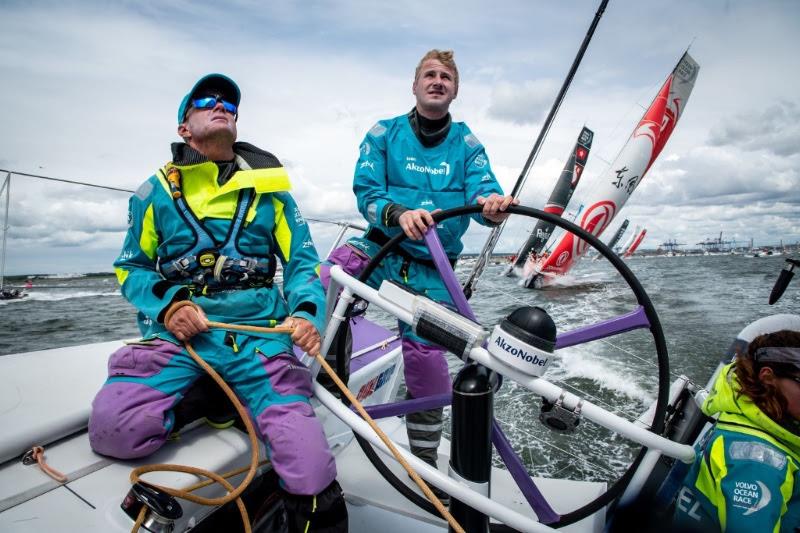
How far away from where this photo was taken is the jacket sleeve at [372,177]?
1.74 meters

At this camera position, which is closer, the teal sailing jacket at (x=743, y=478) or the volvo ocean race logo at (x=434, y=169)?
the teal sailing jacket at (x=743, y=478)

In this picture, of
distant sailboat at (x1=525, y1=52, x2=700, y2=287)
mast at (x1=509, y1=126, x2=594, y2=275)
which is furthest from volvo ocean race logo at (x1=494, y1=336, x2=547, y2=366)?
mast at (x1=509, y1=126, x2=594, y2=275)

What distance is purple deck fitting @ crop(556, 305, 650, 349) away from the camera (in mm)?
1213

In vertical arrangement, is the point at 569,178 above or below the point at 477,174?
above

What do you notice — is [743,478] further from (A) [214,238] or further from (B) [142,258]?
(B) [142,258]

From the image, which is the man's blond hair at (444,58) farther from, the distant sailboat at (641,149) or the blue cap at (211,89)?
the distant sailboat at (641,149)

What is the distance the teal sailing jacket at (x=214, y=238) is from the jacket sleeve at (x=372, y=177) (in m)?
0.33

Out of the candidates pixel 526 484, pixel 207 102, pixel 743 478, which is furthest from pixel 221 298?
pixel 743 478

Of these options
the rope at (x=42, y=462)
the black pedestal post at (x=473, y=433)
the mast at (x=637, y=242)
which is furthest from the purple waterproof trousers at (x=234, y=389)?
the mast at (x=637, y=242)

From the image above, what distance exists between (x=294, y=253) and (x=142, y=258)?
526 millimetres

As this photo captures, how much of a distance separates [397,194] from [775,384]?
1478 millimetres

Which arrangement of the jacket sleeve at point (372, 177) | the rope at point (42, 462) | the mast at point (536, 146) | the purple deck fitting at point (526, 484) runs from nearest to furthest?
1. the rope at point (42, 462)
2. the purple deck fitting at point (526, 484)
3. the jacket sleeve at point (372, 177)
4. the mast at point (536, 146)

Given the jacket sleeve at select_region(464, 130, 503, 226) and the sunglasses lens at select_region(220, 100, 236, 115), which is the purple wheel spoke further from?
the sunglasses lens at select_region(220, 100, 236, 115)

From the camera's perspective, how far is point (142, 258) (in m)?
1.50
